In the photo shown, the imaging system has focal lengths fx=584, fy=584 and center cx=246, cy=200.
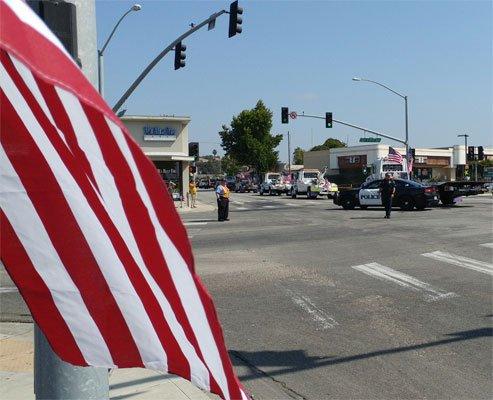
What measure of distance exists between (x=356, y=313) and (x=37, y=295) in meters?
6.21

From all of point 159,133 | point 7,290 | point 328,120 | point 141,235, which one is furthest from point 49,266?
point 159,133

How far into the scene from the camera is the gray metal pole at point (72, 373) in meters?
2.51

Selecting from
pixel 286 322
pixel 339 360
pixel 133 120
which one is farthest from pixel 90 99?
pixel 133 120

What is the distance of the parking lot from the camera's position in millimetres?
5238

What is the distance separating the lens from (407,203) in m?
26.0

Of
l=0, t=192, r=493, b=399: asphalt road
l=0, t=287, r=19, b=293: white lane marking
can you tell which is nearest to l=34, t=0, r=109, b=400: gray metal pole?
l=0, t=192, r=493, b=399: asphalt road

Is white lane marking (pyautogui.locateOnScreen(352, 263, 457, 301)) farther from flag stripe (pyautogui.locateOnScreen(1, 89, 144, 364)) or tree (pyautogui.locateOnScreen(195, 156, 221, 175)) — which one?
tree (pyautogui.locateOnScreen(195, 156, 221, 175))

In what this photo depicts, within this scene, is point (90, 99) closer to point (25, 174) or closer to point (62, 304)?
point (25, 174)

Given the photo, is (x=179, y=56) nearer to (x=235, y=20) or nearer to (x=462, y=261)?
(x=235, y=20)

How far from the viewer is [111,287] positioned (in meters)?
1.83

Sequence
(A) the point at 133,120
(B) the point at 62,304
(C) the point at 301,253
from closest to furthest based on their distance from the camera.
→ (B) the point at 62,304 < (C) the point at 301,253 < (A) the point at 133,120

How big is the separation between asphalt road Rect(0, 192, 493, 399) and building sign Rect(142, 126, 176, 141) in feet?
100

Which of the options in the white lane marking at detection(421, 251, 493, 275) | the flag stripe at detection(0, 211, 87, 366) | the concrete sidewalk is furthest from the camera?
the white lane marking at detection(421, 251, 493, 275)

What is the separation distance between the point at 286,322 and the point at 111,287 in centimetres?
559
